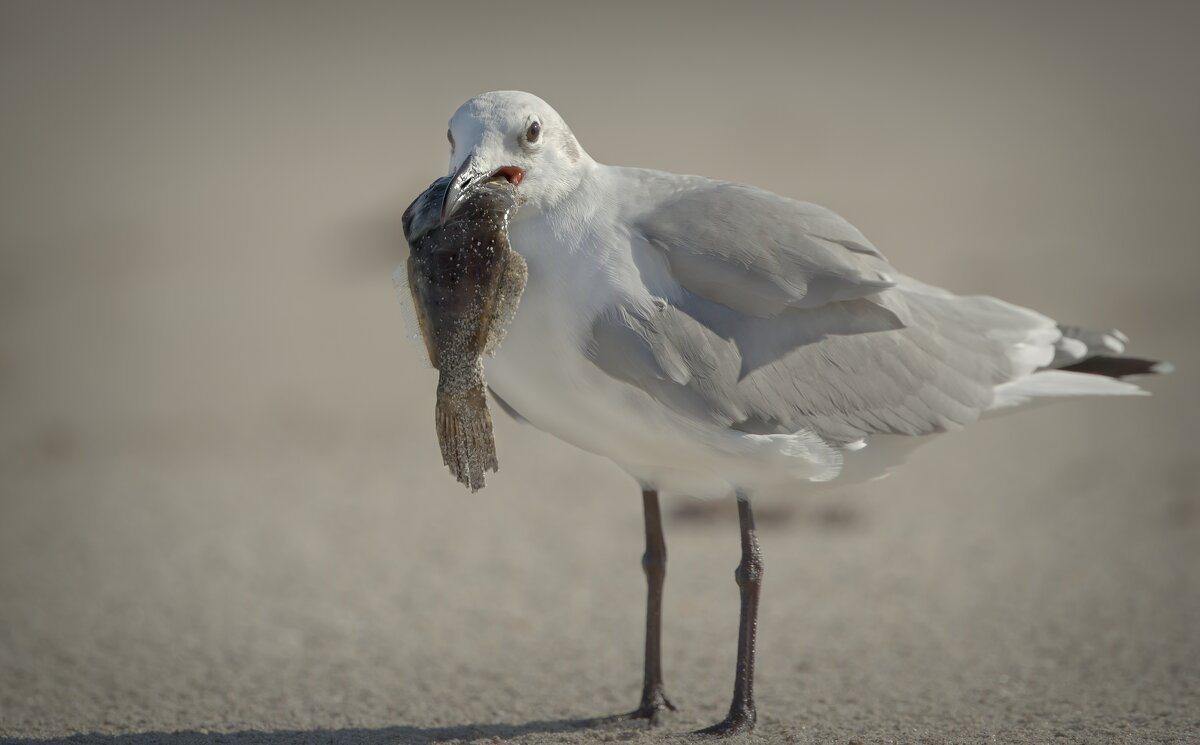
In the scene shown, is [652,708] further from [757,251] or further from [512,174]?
Answer: [512,174]

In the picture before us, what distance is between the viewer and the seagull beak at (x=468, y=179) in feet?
9.54

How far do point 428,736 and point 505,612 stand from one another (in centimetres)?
149

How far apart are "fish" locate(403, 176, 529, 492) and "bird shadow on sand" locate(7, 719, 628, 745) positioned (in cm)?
95

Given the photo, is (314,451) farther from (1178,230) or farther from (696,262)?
(1178,230)

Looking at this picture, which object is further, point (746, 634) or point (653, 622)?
point (653, 622)

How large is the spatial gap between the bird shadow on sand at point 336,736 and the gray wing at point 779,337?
112cm

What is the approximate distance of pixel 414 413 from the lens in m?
7.45

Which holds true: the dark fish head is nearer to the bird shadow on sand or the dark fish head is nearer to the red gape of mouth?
the red gape of mouth

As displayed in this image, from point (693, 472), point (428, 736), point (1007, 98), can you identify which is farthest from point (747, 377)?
point (1007, 98)

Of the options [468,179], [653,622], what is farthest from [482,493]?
[468,179]

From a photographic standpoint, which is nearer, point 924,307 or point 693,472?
point 693,472

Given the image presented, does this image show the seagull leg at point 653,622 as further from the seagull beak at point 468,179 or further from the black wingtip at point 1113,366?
the black wingtip at point 1113,366

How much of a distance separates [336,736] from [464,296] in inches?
54.6

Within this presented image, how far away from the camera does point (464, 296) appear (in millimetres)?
2986
